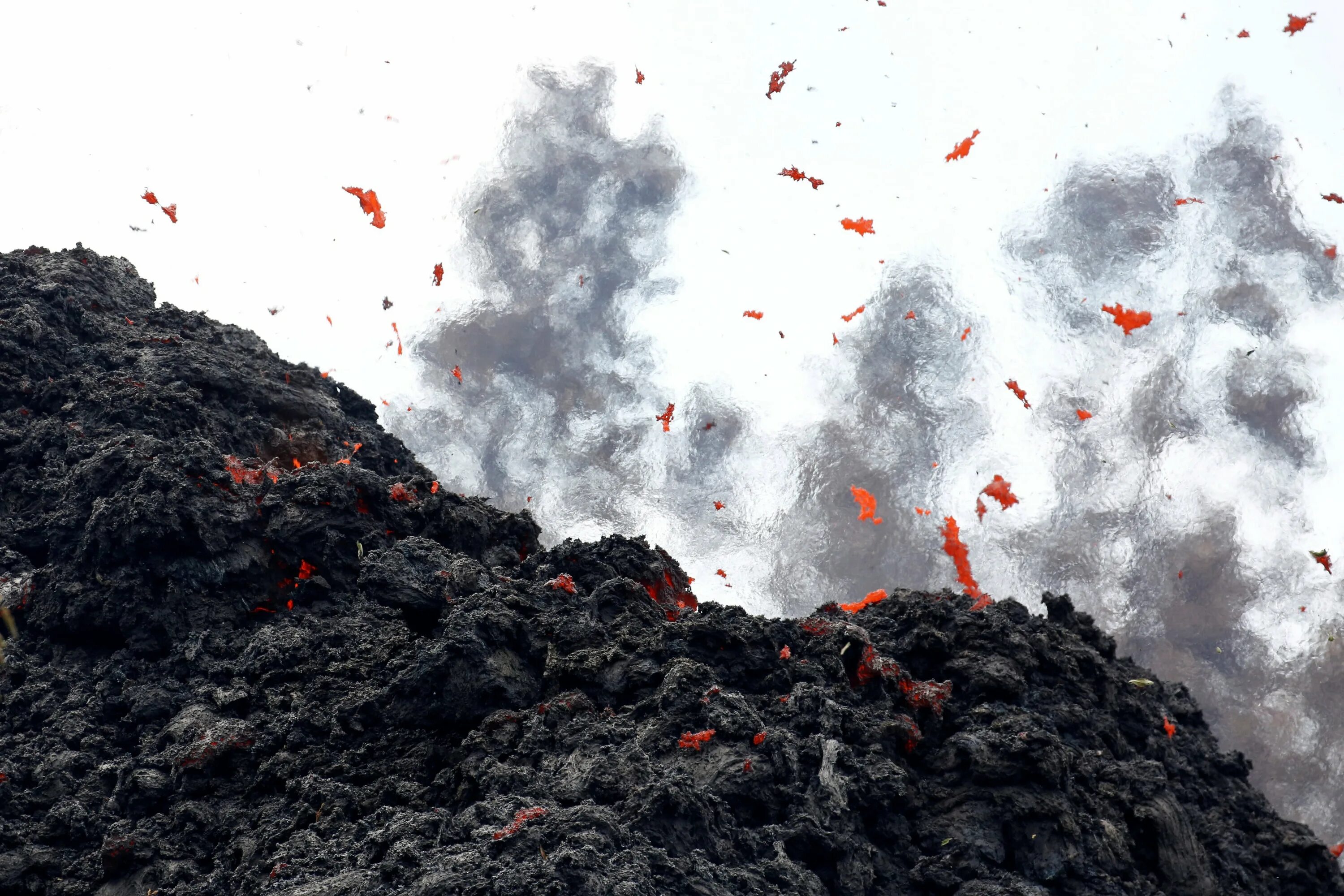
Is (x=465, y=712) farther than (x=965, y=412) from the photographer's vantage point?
No

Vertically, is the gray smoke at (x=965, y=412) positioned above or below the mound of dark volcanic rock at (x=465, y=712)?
above

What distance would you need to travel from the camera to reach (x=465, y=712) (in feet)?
30.1

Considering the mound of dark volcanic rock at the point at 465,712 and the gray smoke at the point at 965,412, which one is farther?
the gray smoke at the point at 965,412

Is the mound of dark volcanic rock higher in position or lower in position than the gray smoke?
lower

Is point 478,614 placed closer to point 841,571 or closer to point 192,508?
point 192,508

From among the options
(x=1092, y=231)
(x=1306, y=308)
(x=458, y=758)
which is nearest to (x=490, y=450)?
(x=1092, y=231)

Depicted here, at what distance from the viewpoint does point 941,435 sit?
130ft

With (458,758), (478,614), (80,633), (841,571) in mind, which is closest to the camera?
(458,758)

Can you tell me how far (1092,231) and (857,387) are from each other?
40.8 ft

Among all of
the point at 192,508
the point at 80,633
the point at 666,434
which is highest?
the point at 666,434

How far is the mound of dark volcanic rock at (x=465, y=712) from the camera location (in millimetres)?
7738

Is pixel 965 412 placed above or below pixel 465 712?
above

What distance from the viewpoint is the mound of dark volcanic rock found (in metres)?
7.74

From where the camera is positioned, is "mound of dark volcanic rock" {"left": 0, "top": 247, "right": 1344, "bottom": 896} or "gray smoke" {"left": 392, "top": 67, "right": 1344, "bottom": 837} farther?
"gray smoke" {"left": 392, "top": 67, "right": 1344, "bottom": 837}
